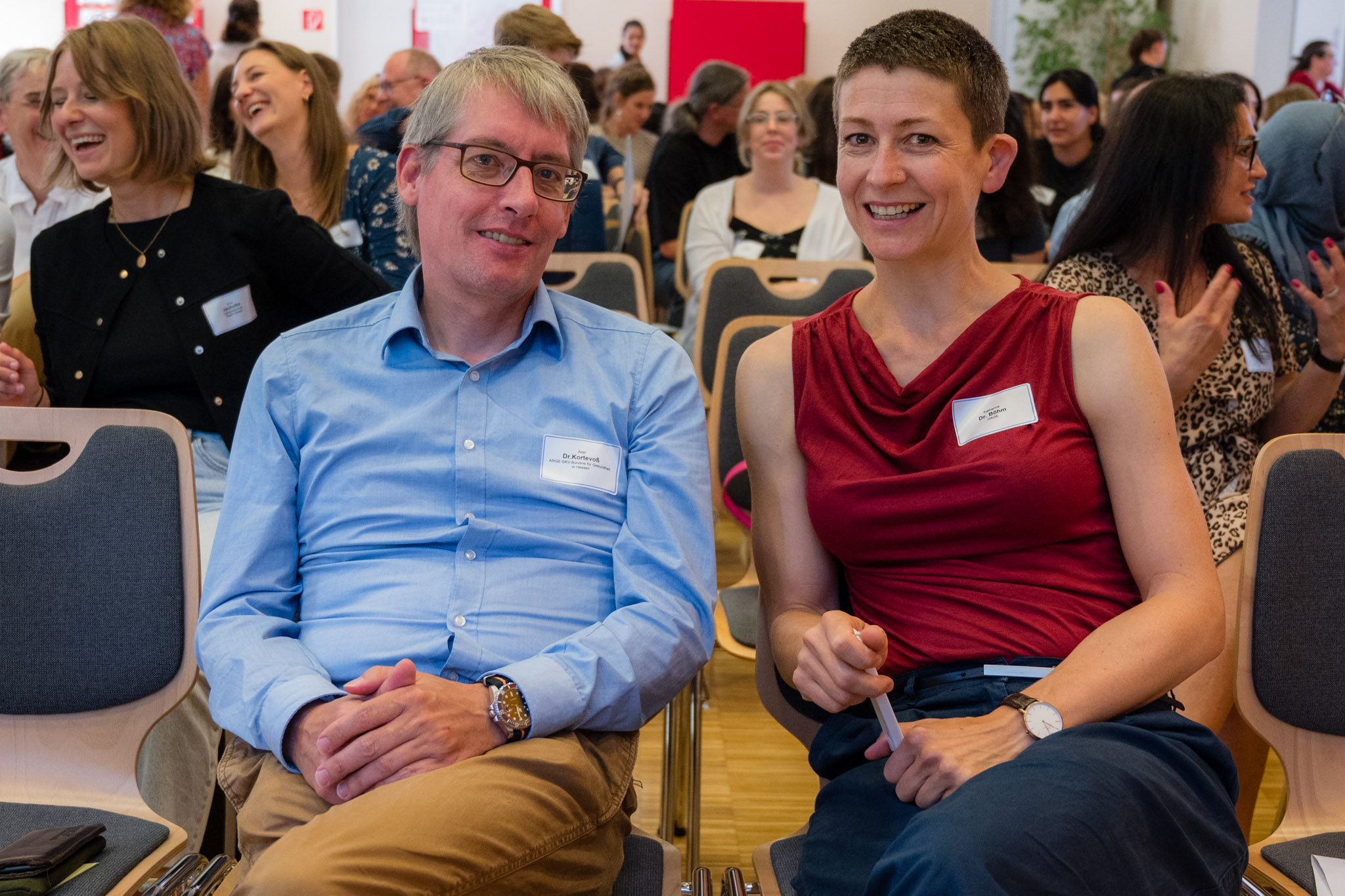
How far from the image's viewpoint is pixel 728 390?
2.46 meters

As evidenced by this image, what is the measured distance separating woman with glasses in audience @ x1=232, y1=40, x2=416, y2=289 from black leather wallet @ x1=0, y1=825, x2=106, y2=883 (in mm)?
2025

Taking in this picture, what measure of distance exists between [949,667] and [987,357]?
0.40 m

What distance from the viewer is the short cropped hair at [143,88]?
219cm

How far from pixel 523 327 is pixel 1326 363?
1588 millimetres

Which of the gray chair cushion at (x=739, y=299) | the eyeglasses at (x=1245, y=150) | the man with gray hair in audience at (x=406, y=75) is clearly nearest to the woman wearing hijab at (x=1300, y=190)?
the eyeglasses at (x=1245, y=150)

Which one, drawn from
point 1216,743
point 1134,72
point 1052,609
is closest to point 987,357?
point 1052,609

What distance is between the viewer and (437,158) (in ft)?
5.16

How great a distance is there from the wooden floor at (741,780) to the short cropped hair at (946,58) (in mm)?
1436

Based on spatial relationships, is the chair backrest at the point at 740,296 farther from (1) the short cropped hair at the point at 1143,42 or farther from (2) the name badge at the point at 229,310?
(1) the short cropped hair at the point at 1143,42

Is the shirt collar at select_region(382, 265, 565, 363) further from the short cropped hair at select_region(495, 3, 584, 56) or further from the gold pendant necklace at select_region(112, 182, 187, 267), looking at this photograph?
the short cropped hair at select_region(495, 3, 584, 56)

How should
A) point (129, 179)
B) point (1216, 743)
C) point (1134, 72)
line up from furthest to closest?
point (1134, 72)
point (129, 179)
point (1216, 743)

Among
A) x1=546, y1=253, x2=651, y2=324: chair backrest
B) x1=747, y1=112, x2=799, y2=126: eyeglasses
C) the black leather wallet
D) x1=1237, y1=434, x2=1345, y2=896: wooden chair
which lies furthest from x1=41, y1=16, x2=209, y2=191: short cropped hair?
x1=747, y1=112, x2=799, y2=126: eyeglasses

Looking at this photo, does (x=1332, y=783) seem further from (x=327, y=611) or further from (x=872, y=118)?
(x=327, y=611)

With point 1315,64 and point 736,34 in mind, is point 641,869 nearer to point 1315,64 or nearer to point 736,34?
point 1315,64
